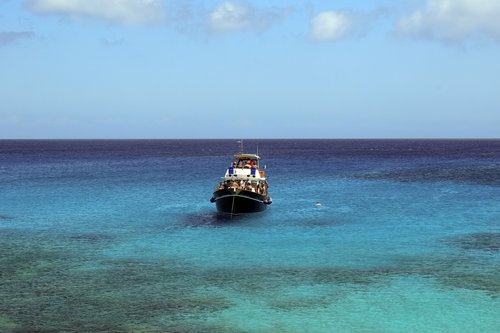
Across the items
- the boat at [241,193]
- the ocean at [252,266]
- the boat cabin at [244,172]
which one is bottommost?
the ocean at [252,266]

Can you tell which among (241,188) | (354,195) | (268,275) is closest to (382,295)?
(268,275)

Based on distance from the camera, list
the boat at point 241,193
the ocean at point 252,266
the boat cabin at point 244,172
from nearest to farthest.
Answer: the ocean at point 252,266 < the boat at point 241,193 < the boat cabin at point 244,172

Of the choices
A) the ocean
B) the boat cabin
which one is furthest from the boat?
the ocean

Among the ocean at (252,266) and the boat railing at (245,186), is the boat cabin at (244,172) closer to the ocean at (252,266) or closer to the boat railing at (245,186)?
the boat railing at (245,186)

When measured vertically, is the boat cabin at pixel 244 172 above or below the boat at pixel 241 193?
above

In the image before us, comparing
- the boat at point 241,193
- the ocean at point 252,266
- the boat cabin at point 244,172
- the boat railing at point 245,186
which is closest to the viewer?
the ocean at point 252,266

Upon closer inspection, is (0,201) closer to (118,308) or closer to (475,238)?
(118,308)

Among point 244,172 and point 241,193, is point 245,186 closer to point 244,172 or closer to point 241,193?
point 241,193

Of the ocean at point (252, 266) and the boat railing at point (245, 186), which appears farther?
the boat railing at point (245, 186)

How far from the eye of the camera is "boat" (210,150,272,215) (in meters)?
61.0

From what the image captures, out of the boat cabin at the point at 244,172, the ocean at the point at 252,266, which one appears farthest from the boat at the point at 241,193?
the ocean at the point at 252,266

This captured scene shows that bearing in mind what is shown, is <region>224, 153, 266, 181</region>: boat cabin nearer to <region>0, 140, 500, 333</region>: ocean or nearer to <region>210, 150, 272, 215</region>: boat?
<region>210, 150, 272, 215</region>: boat

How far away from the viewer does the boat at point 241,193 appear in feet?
200

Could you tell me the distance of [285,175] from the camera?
123812mm
